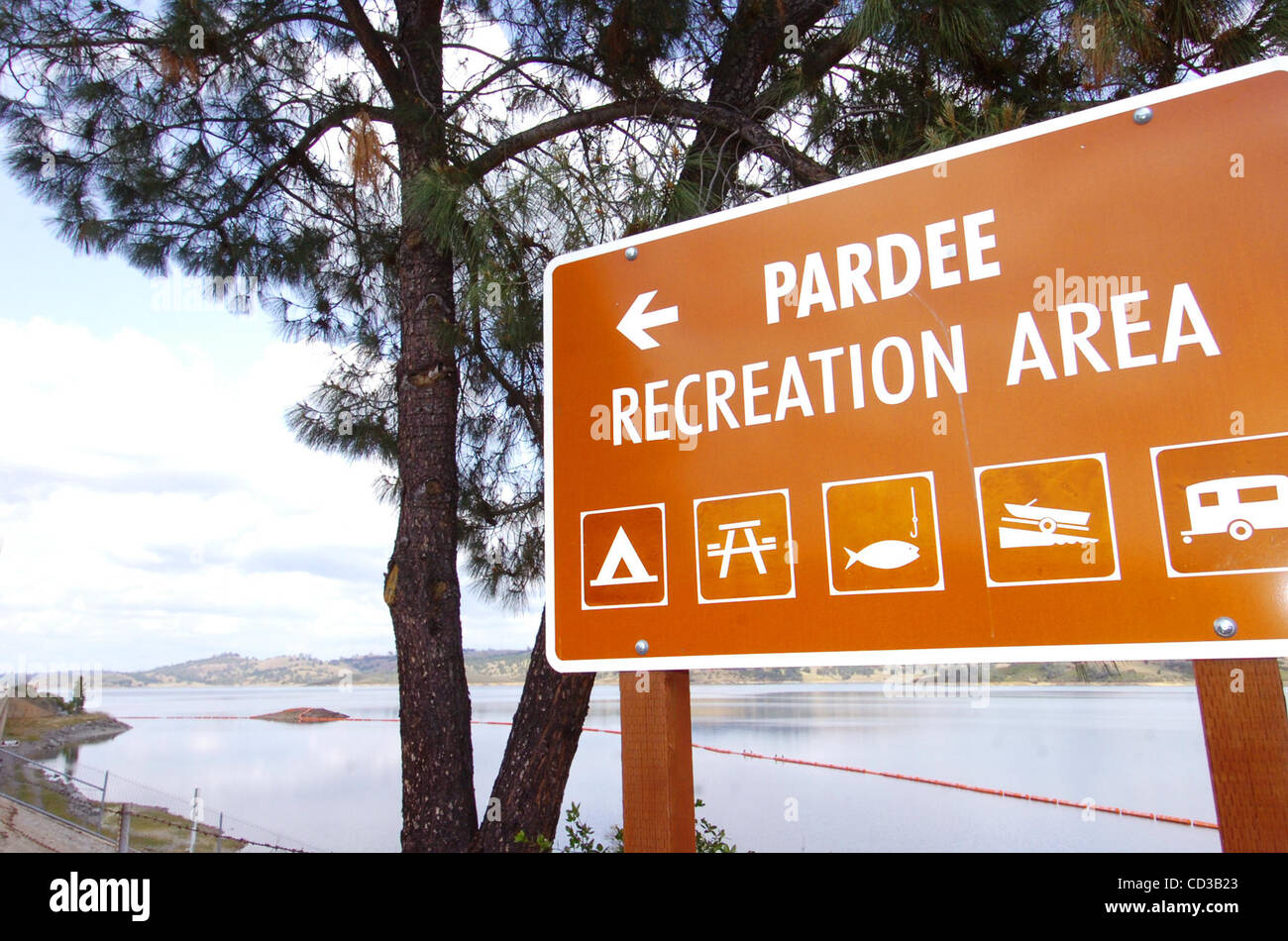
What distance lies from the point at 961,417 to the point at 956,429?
0.05 feet

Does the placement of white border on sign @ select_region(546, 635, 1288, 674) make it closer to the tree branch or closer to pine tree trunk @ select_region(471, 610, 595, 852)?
the tree branch

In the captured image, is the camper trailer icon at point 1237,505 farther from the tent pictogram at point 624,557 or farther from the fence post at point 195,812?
the fence post at point 195,812

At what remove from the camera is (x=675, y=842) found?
3.35 ft

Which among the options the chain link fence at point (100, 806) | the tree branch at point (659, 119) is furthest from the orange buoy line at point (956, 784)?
the tree branch at point (659, 119)

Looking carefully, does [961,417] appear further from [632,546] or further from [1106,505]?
[632,546]

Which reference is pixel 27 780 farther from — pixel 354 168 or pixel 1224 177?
pixel 1224 177

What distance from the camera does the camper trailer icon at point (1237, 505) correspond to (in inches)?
29.5

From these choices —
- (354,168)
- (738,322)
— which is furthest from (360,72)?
(738,322)

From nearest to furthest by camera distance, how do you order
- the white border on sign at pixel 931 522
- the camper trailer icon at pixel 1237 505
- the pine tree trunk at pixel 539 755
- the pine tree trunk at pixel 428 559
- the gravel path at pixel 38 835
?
the camper trailer icon at pixel 1237 505 < the white border on sign at pixel 931 522 < the pine tree trunk at pixel 428 559 < the pine tree trunk at pixel 539 755 < the gravel path at pixel 38 835

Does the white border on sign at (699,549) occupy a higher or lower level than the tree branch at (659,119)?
lower

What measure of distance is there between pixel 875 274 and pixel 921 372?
0.14 m

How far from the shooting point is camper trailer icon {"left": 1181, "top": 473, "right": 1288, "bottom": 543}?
0.75 meters

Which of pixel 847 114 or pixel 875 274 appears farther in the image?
pixel 847 114

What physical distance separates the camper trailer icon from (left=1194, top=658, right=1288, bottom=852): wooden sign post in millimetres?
158
